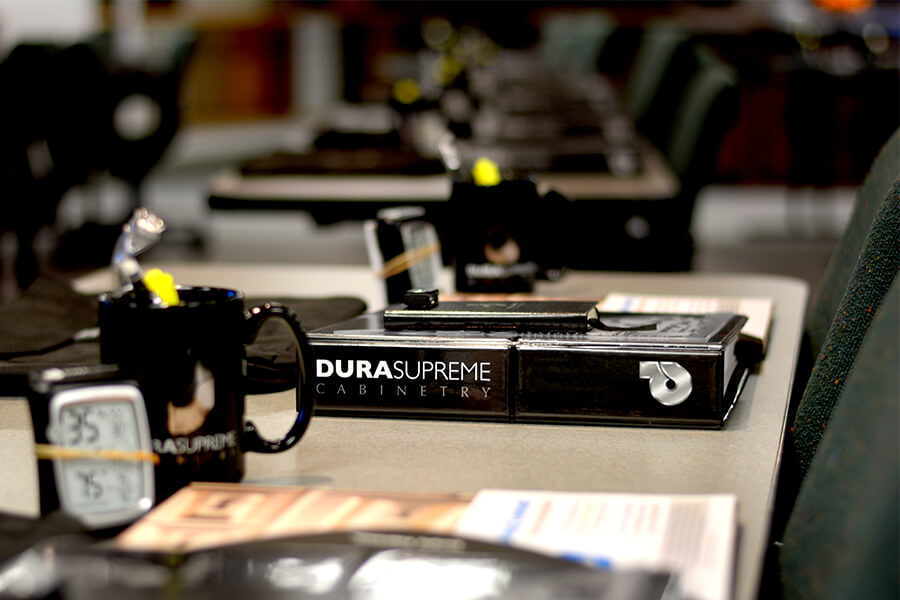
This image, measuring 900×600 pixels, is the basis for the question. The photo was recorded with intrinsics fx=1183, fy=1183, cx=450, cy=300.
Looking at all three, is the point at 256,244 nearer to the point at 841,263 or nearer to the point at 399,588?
the point at 841,263

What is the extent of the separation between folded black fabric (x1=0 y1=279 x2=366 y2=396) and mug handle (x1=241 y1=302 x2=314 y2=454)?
7.9 inches

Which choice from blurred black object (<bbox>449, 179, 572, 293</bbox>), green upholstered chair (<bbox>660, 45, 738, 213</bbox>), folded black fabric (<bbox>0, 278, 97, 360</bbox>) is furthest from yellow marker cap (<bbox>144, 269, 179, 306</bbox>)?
green upholstered chair (<bbox>660, 45, 738, 213</bbox>)

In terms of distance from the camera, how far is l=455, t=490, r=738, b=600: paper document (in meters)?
0.53

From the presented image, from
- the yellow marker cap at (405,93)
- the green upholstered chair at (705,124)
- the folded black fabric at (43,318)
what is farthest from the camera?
the yellow marker cap at (405,93)

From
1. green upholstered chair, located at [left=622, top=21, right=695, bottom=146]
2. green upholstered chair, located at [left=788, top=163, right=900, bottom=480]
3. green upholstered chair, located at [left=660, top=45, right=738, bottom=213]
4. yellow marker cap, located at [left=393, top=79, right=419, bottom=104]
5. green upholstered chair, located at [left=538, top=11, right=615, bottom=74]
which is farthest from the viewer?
green upholstered chair, located at [left=538, top=11, right=615, bottom=74]

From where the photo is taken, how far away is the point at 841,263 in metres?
1.18

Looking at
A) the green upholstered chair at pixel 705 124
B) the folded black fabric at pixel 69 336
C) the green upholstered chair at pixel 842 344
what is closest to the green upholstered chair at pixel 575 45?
the green upholstered chair at pixel 705 124

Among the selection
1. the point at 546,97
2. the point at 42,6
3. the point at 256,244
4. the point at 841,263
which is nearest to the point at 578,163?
the point at 841,263

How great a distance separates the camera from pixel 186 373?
659mm

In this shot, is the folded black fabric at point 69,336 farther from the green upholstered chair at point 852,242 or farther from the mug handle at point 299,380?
the green upholstered chair at point 852,242

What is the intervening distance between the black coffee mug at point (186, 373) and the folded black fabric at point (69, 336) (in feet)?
0.63

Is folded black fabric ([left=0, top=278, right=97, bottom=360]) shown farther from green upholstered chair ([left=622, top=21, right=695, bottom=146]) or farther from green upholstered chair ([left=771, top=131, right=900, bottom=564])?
green upholstered chair ([left=622, top=21, right=695, bottom=146])

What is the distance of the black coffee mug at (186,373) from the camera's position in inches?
25.8

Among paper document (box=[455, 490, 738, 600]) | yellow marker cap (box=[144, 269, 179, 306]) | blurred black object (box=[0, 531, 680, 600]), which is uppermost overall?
yellow marker cap (box=[144, 269, 179, 306])
